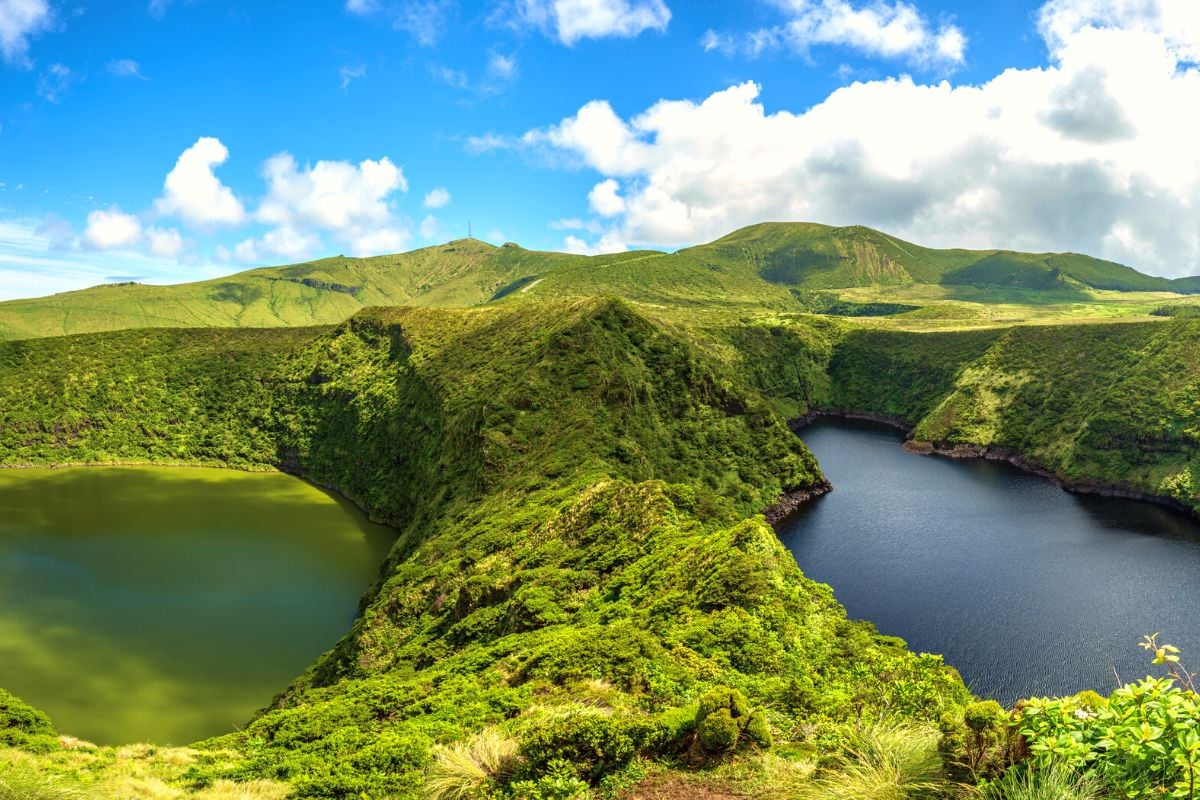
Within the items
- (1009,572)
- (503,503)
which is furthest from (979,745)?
(1009,572)

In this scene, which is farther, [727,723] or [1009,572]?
[1009,572]

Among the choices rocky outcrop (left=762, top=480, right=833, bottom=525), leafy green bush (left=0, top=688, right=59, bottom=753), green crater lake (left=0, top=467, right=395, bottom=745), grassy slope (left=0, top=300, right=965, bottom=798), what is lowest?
green crater lake (left=0, top=467, right=395, bottom=745)

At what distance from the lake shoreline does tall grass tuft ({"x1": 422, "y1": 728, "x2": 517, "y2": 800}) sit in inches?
4536

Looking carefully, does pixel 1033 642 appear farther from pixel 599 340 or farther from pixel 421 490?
pixel 421 490

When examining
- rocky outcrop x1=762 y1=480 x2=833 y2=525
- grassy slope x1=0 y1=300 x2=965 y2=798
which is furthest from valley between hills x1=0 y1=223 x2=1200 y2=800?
rocky outcrop x1=762 y1=480 x2=833 y2=525

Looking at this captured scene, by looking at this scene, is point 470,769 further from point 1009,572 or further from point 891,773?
point 1009,572

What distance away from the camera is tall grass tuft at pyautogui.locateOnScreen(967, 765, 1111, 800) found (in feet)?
25.3

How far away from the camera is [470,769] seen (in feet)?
45.0

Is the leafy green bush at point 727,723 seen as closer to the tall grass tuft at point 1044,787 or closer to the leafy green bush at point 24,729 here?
the tall grass tuft at point 1044,787

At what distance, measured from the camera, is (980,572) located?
6838cm

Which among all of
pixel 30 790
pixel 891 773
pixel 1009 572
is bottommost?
pixel 1009 572

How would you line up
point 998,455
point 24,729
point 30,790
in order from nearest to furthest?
point 30,790, point 24,729, point 998,455

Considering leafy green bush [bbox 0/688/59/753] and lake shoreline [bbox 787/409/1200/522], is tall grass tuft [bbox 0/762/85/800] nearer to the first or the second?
leafy green bush [bbox 0/688/59/753]

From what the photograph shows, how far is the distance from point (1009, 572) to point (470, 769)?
7388 centimetres
